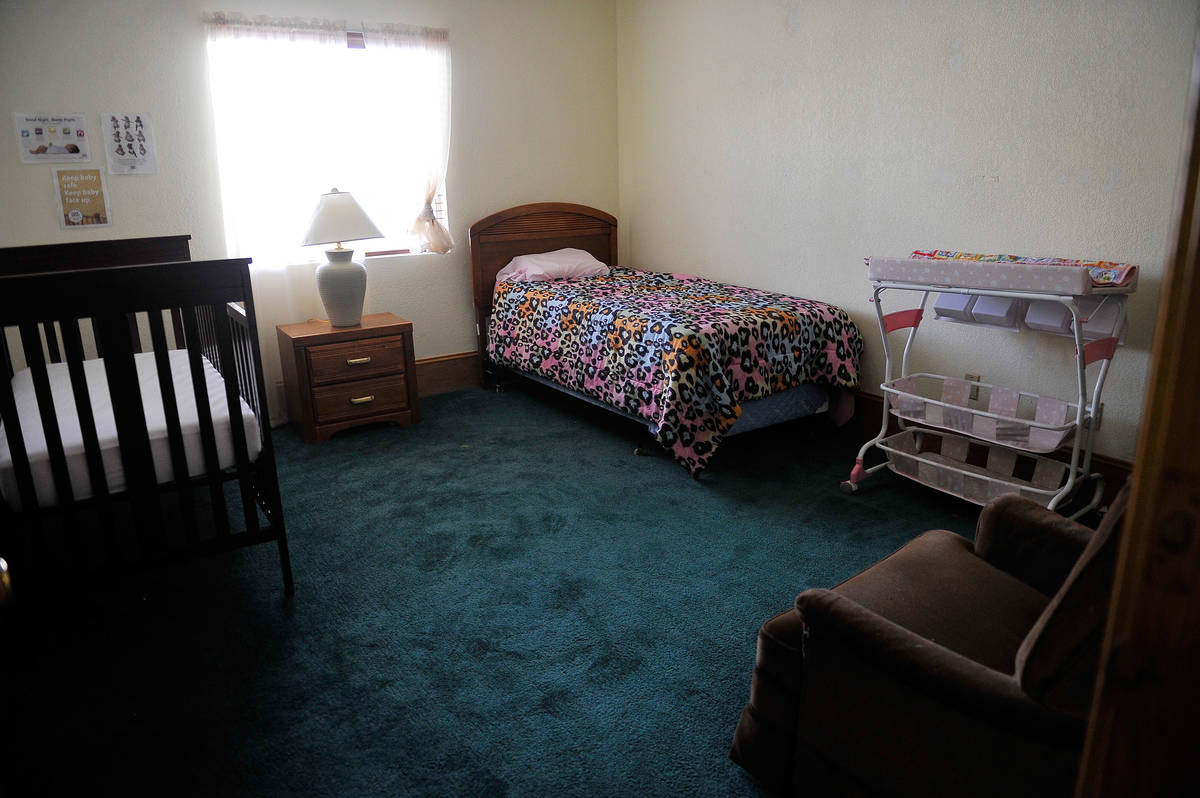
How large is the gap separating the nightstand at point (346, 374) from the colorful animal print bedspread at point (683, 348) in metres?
0.66

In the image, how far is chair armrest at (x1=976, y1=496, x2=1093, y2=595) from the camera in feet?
5.00

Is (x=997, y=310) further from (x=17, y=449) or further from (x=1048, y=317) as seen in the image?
(x=17, y=449)

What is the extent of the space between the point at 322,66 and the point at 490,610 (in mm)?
3094

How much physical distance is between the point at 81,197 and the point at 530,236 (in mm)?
2302

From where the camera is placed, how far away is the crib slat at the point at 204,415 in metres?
1.91

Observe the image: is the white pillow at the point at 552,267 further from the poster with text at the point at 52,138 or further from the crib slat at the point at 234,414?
the crib slat at the point at 234,414

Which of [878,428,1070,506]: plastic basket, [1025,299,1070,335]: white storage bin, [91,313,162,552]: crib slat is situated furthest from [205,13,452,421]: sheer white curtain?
[1025,299,1070,335]: white storage bin

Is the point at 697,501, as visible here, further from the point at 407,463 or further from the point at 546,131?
the point at 546,131

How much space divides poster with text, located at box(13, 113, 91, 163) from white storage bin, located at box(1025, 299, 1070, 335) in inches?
158

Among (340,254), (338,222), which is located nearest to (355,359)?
(340,254)

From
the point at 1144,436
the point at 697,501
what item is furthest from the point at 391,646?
the point at 1144,436

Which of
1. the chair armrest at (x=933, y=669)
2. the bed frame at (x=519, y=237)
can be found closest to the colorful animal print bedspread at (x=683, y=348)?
the bed frame at (x=519, y=237)

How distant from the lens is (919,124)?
321 cm

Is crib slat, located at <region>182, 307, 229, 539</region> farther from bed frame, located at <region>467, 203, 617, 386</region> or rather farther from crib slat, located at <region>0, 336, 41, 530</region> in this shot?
bed frame, located at <region>467, 203, 617, 386</region>
